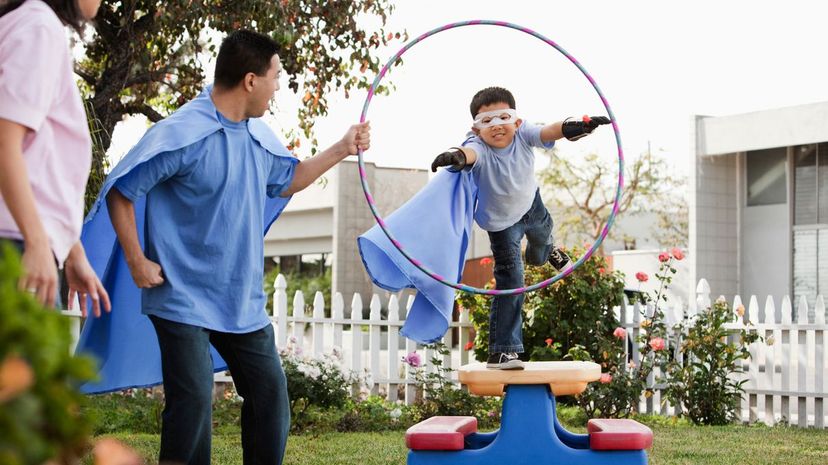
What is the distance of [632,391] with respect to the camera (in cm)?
820

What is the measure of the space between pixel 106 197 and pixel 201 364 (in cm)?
66

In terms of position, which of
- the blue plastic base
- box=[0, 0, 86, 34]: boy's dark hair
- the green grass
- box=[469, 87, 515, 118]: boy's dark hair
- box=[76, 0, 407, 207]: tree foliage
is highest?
box=[76, 0, 407, 207]: tree foliage

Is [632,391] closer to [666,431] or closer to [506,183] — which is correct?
[666,431]

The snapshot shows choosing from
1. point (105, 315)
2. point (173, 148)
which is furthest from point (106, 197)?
point (105, 315)

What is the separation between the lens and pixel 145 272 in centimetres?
336

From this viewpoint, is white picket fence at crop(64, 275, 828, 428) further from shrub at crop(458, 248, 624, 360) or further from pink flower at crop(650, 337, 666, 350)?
pink flower at crop(650, 337, 666, 350)

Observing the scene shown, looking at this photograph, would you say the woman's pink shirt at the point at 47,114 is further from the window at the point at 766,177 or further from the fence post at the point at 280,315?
the window at the point at 766,177

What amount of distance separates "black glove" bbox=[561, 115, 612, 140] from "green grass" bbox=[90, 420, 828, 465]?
2.23 meters

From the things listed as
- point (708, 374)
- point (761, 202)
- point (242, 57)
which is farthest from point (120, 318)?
point (761, 202)

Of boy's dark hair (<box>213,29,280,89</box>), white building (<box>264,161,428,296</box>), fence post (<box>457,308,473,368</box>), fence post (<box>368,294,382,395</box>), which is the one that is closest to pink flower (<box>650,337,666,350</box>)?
fence post (<box>457,308,473,368</box>)

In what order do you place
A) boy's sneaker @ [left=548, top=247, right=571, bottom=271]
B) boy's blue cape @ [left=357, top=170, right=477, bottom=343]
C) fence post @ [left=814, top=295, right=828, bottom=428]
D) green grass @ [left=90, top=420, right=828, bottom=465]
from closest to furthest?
boy's blue cape @ [left=357, top=170, right=477, bottom=343], boy's sneaker @ [left=548, top=247, right=571, bottom=271], green grass @ [left=90, top=420, right=828, bottom=465], fence post @ [left=814, top=295, right=828, bottom=428]

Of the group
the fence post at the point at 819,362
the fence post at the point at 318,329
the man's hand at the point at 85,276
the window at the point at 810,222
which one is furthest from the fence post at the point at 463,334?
the window at the point at 810,222

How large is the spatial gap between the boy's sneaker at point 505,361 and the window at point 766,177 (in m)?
12.9

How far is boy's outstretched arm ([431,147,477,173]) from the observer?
4.47m
